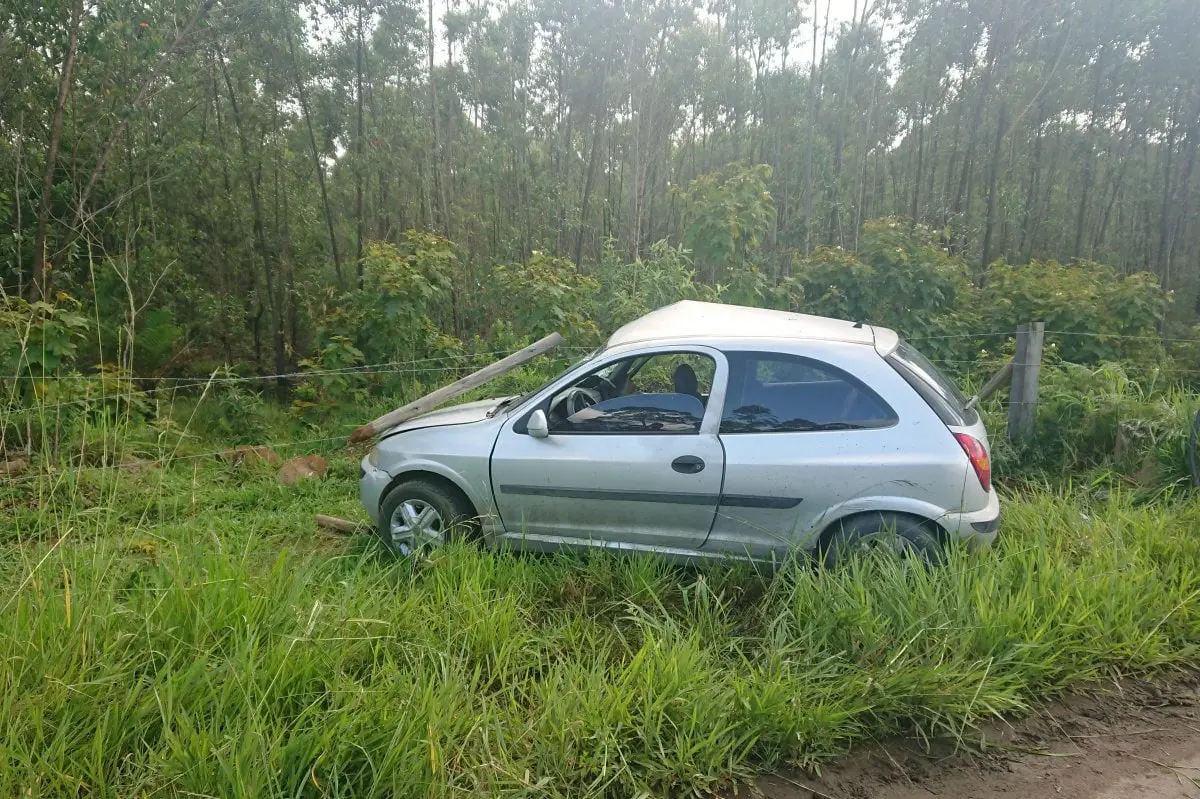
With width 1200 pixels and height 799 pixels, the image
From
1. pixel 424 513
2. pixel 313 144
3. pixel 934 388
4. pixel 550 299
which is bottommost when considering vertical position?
pixel 424 513

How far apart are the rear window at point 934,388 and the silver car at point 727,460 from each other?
0.5 inches

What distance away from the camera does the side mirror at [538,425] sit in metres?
3.65

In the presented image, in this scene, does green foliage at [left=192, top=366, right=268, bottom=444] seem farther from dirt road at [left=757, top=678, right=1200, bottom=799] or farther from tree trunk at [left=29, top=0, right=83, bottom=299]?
dirt road at [left=757, top=678, right=1200, bottom=799]

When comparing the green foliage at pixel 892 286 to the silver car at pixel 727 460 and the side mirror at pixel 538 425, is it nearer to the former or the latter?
the silver car at pixel 727 460

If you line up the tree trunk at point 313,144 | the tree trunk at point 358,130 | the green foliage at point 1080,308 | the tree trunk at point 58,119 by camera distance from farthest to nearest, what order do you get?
the tree trunk at point 358,130
the tree trunk at point 313,144
the green foliage at point 1080,308
the tree trunk at point 58,119

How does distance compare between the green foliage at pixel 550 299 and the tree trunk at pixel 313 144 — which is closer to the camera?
the green foliage at pixel 550 299

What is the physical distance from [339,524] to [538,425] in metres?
1.89

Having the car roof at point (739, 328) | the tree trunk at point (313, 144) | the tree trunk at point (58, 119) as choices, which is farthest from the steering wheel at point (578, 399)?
the tree trunk at point (313, 144)

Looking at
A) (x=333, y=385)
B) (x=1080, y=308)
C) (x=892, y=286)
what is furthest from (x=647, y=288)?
(x=1080, y=308)

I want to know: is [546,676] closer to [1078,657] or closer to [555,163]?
[1078,657]

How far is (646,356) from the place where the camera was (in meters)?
3.85

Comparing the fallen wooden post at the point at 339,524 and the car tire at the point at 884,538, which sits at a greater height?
the car tire at the point at 884,538

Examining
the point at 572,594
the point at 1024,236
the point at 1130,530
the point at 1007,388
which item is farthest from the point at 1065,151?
the point at 572,594

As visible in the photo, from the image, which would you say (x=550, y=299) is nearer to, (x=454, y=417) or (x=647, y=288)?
(x=647, y=288)
